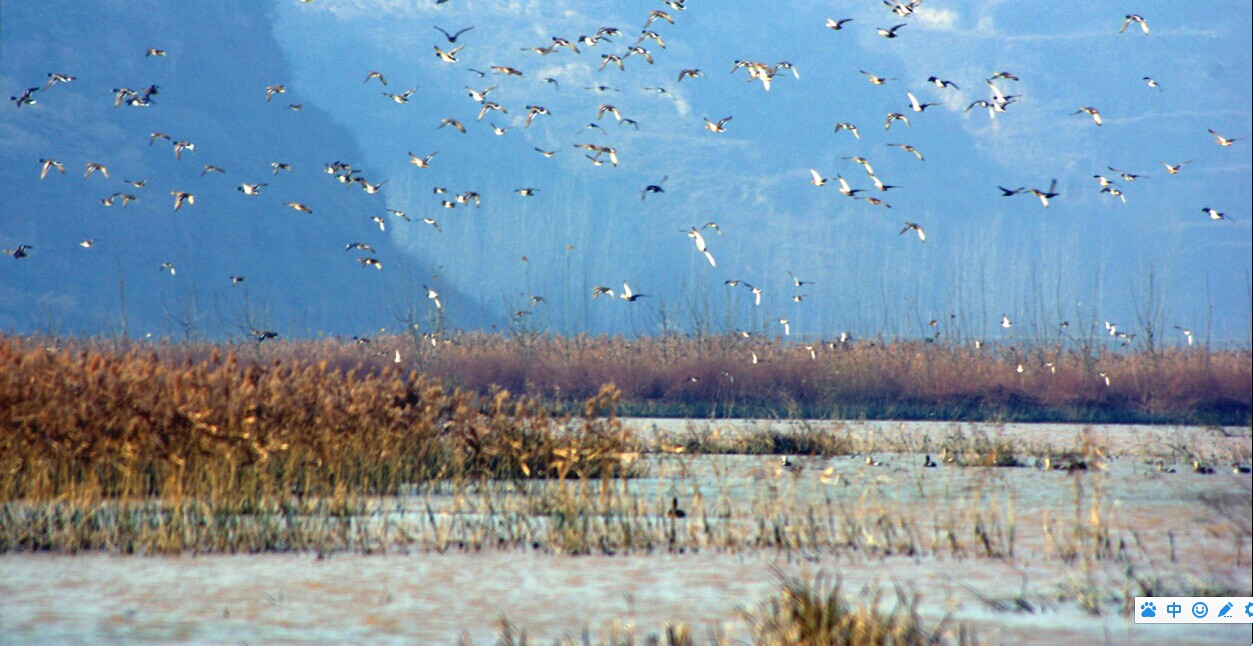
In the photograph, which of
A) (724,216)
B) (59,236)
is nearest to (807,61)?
(724,216)

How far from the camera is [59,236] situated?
59.0 meters

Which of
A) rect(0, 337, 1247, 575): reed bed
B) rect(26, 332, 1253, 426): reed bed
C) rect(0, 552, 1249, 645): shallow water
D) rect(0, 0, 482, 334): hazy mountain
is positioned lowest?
rect(0, 552, 1249, 645): shallow water

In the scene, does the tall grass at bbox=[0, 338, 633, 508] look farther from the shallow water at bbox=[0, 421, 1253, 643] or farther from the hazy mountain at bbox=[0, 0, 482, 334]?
the hazy mountain at bbox=[0, 0, 482, 334]

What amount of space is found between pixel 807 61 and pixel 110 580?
12644 cm

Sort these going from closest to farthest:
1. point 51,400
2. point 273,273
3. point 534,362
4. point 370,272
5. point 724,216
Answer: point 51,400 → point 534,362 → point 273,273 → point 370,272 → point 724,216

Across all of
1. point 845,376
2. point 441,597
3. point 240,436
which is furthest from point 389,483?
point 845,376

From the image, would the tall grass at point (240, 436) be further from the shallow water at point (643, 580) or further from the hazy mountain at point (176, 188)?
the hazy mountain at point (176, 188)

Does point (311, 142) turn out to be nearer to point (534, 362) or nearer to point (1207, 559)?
point (534, 362)

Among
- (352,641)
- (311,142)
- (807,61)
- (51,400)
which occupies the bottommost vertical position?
(352,641)

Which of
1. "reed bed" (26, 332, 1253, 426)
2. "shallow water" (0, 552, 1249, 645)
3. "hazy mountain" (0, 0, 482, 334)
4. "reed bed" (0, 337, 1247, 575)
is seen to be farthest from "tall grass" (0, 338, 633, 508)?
"hazy mountain" (0, 0, 482, 334)

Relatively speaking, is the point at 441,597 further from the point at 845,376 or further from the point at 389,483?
the point at 845,376

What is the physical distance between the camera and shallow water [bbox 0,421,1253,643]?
7.05 m

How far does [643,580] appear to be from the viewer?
8203 mm

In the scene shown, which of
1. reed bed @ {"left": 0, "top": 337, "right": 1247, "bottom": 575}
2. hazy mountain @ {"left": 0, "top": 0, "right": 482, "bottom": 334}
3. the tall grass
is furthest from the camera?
hazy mountain @ {"left": 0, "top": 0, "right": 482, "bottom": 334}
